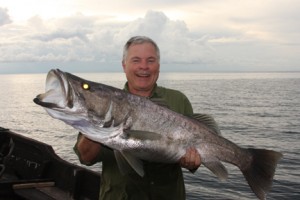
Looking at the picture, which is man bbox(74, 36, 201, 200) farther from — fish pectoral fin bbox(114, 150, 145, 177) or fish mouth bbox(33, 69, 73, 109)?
fish mouth bbox(33, 69, 73, 109)

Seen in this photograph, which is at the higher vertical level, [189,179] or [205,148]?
[205,148]

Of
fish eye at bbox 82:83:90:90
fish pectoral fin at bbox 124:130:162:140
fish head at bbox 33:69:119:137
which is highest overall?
fish eye at bbox 82:83:90:90

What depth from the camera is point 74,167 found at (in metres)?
9.98

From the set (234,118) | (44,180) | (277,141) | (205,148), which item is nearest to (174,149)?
(205,148)

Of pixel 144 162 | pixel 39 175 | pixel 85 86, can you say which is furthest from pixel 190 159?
pixel 39 175

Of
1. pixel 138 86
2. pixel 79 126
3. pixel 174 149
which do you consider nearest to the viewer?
pixel 79 126

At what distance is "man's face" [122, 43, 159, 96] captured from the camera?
4.97 m

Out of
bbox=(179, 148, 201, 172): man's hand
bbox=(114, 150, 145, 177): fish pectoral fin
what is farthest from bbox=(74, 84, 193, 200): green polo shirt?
bbox=(114, 150, 145, 177): fish pectoral fin

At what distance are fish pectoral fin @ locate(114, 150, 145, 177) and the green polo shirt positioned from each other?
51cm

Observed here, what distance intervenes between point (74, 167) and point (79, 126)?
6.04 m

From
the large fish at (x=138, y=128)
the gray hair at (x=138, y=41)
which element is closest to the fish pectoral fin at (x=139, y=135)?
the large fish at (x=138, y=128)

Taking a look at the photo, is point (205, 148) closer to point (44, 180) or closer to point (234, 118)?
point (44, 180)

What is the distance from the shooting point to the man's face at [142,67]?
4.97 metres

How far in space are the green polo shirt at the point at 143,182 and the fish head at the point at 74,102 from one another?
67cm
